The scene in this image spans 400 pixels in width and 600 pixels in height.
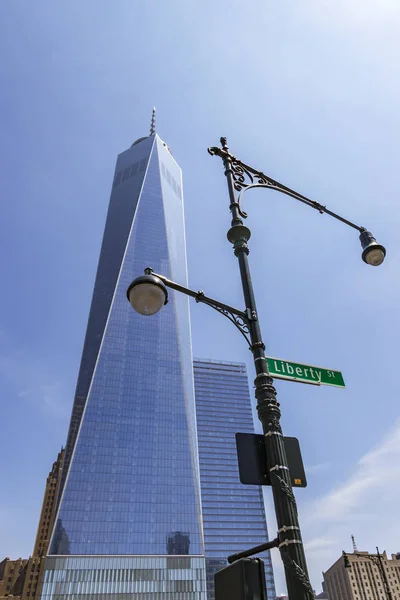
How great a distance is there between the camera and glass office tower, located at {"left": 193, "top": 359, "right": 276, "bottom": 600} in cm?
15000

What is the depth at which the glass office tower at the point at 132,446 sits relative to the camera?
348 feet

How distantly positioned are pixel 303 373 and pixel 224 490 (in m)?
174

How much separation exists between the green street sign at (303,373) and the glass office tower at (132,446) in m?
119

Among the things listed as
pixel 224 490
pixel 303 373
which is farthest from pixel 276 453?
pixel 224 490

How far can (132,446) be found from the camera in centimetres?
12475

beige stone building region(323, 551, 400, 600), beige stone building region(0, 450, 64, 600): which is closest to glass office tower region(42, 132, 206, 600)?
beige stone building region(0, 450, 64, 600)

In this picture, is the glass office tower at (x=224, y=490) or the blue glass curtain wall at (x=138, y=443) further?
the glass office tower at (x=224, y=490)

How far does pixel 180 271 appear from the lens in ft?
544

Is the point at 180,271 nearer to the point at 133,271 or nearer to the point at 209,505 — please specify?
the point at 133,271

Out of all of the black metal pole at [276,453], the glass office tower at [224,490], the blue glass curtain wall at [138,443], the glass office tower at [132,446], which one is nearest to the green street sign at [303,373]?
the black metal pole at [276,453]

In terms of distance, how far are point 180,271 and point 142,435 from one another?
6472 centimetres

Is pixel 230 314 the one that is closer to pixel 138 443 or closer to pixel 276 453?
pixel 276 453

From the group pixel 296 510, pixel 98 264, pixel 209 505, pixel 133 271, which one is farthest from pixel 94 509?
pixel 296 510

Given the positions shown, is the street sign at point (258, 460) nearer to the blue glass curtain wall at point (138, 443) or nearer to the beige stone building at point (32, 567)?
the blue glass curtain wall at point (138, 443)
